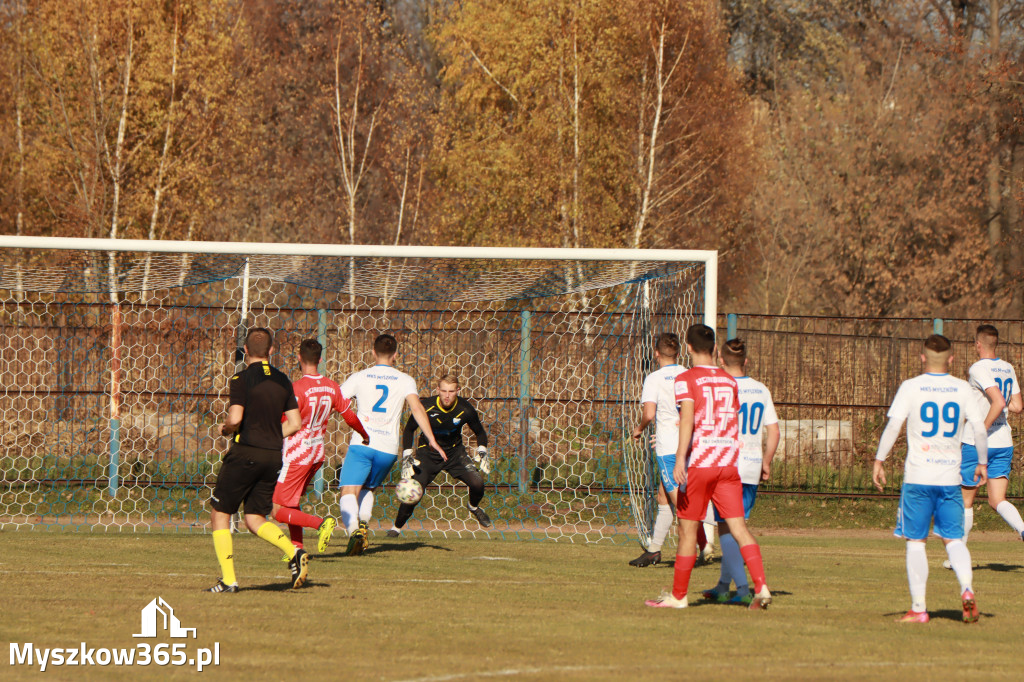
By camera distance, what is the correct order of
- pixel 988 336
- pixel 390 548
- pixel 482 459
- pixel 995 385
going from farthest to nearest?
pixel 482 459 → pixel 390 548 → pixel 988 336 → pixel 995 385

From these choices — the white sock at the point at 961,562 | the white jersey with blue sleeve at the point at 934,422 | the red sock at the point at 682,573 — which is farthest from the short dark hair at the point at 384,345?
the white sock at the point at 961,562

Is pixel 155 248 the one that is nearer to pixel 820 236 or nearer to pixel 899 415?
pixel 899 415

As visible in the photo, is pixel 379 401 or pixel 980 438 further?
pixel 379 401

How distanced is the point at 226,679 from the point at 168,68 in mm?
22551

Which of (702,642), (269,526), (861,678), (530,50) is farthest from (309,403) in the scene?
(530,50)

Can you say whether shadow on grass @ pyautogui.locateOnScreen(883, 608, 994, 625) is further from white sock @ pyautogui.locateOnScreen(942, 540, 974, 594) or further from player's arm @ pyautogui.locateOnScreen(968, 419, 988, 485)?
player's arm @ pyautogui.locateOnScreen(968, 419, 988, 485)

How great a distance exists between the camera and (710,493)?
7.54m

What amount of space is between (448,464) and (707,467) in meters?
5.02

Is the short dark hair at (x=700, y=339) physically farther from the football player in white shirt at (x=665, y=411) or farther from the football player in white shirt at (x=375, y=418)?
the football player in white shirt at (x=375, y=418)

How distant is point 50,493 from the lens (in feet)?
49.7

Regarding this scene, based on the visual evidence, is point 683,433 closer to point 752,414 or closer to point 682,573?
point 682,573

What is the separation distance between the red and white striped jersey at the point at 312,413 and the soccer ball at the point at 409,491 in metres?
1.29

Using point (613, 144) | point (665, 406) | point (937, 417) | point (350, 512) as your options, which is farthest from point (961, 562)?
point (613, 144)

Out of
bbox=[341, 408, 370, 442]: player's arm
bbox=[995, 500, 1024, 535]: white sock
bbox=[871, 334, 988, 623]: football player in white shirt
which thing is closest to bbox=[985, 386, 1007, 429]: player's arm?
bbox=[995, 500, 1024, 535]: white sock
